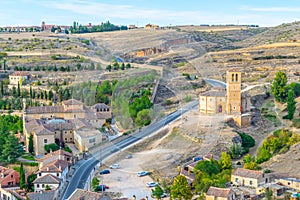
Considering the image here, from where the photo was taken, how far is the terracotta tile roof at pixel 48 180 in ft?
36.0

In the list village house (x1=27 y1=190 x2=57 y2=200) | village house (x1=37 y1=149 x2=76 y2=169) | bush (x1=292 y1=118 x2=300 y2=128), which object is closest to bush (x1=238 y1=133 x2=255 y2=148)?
bush (x1=292 y1=118 x2=300 y2=128)

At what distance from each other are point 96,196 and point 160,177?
187cm

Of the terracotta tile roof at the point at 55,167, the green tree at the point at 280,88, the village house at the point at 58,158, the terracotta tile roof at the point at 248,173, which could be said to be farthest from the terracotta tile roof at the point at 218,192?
the green tree at the point at 280,88

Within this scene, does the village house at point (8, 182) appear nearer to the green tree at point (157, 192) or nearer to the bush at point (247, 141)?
the green tree at point (157, 192)

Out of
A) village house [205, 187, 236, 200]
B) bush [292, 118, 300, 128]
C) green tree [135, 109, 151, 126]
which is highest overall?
green tree [135, 109, 151, 126]

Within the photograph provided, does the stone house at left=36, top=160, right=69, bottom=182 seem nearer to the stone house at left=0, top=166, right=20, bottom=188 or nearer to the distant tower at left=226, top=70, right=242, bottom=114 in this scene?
the stone house at left=0, top=166, right=20, bottom=188

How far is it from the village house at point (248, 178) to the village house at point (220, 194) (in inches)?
36.4

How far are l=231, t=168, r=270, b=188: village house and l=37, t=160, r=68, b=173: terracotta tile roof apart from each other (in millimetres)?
3785

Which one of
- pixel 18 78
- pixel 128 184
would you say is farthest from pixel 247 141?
pixel 18 78

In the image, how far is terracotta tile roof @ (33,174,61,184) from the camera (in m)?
11.0

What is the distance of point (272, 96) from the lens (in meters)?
18.5

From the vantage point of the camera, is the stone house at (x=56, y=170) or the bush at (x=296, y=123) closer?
the stone house at (x=56, y=170)

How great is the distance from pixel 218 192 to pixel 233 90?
597 cm

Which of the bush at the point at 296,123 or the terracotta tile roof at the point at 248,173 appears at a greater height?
the bush at the point at 296,123
